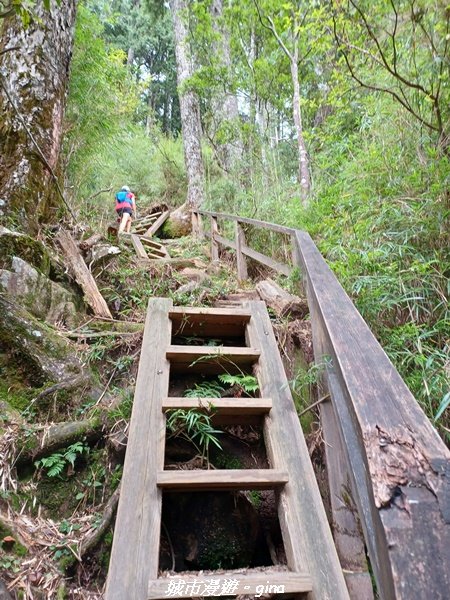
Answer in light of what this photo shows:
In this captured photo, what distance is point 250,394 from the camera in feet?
7.29

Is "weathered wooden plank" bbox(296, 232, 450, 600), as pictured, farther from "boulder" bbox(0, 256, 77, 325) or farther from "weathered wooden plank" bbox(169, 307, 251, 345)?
"boulder" bbox(0, 256, 77, 325)

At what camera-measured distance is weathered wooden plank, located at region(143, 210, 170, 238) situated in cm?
849

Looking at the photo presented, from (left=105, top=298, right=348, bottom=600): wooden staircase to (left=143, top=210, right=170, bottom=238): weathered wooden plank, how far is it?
6.34 metres

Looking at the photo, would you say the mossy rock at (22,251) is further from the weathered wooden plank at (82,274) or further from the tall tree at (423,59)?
the tall tree at (423,59)

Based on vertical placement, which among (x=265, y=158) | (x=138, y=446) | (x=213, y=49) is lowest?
(x=138, y=446)

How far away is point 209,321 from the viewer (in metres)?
2.68

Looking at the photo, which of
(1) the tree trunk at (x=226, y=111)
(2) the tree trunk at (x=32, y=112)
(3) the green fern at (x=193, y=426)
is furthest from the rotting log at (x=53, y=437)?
(1) the tree trunk at (x=226, y=111)

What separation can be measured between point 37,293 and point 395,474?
2799 mm

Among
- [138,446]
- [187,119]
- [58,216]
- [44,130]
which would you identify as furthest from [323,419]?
[187,119]

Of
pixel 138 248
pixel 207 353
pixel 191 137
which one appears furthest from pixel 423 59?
pixel 191 137

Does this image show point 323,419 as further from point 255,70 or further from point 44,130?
point 255,70

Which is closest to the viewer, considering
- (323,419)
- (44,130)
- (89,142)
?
(323,419)

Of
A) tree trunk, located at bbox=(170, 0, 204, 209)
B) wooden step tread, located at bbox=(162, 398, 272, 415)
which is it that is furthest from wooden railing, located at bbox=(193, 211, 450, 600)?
tree trunk, located at bbox=(170, 0, 204, 209)

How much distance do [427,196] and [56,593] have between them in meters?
2.99
